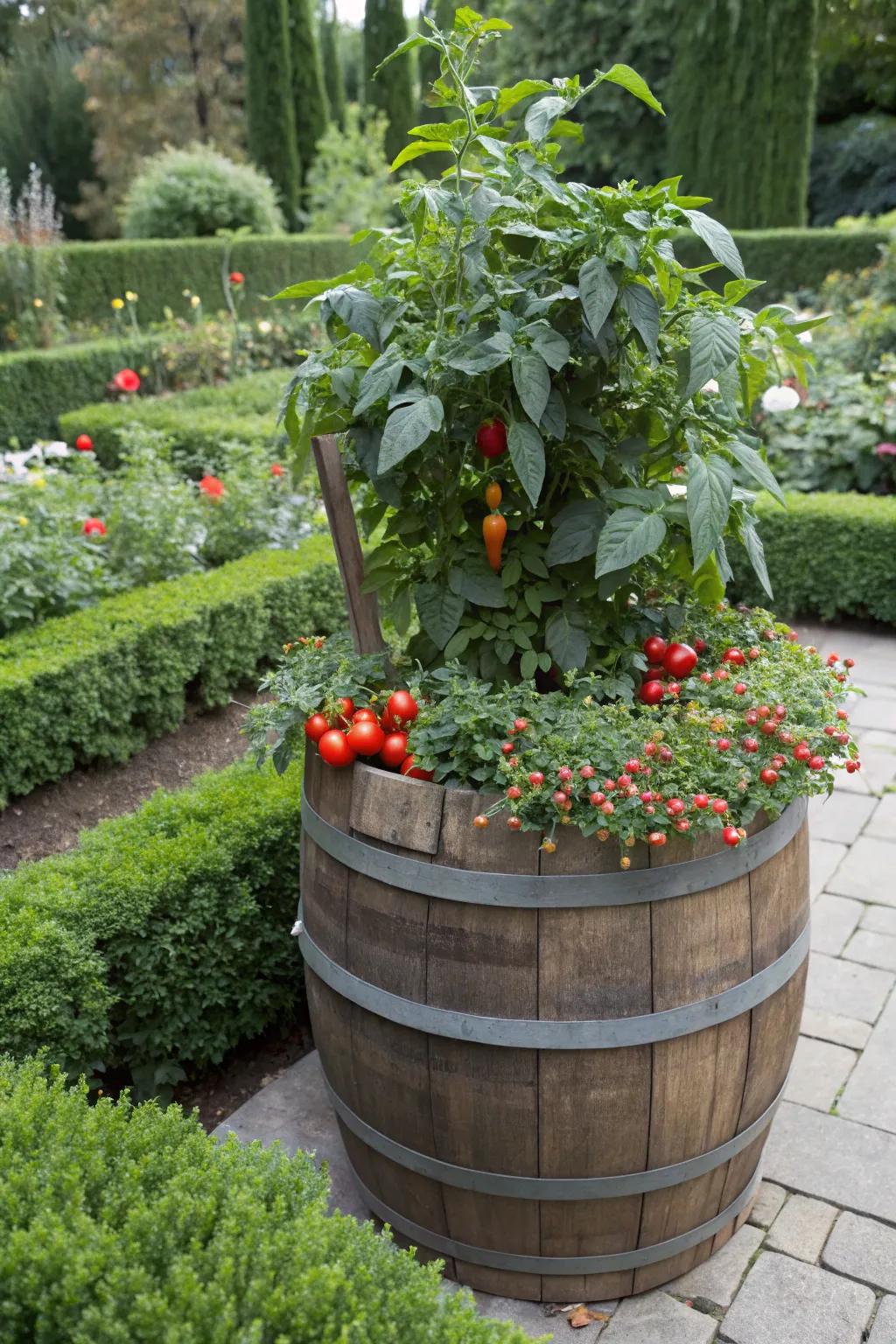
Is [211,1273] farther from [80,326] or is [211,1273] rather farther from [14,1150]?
[80,326]

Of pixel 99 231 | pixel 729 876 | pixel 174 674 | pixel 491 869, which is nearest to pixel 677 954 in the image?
pixel 729 876

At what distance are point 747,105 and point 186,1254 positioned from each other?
1392 cm

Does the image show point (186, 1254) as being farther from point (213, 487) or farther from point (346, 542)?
point (213, 487)

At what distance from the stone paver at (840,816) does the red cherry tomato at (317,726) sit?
7.24 ft

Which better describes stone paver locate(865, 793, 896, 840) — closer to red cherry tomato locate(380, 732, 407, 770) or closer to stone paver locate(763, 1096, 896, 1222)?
stone paver locate(763, 1096, 896, 1222)

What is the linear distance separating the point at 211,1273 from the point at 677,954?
30.4 inches

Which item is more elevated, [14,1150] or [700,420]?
[700,420]

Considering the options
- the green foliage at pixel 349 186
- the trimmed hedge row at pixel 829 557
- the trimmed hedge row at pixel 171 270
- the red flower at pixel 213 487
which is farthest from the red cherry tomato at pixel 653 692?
the green foliage at pixel 349 186

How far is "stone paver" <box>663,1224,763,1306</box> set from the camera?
183 centimetres

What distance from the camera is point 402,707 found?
1704mm

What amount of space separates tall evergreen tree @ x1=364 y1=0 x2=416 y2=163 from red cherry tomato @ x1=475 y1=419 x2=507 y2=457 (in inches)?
709

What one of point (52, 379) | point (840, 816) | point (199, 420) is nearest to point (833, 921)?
point (840, 816)

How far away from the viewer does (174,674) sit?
11.7 feet

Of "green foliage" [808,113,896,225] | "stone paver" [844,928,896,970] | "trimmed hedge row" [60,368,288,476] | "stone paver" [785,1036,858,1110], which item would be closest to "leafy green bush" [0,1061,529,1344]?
"stone paver" [785,1036,858,1110]
